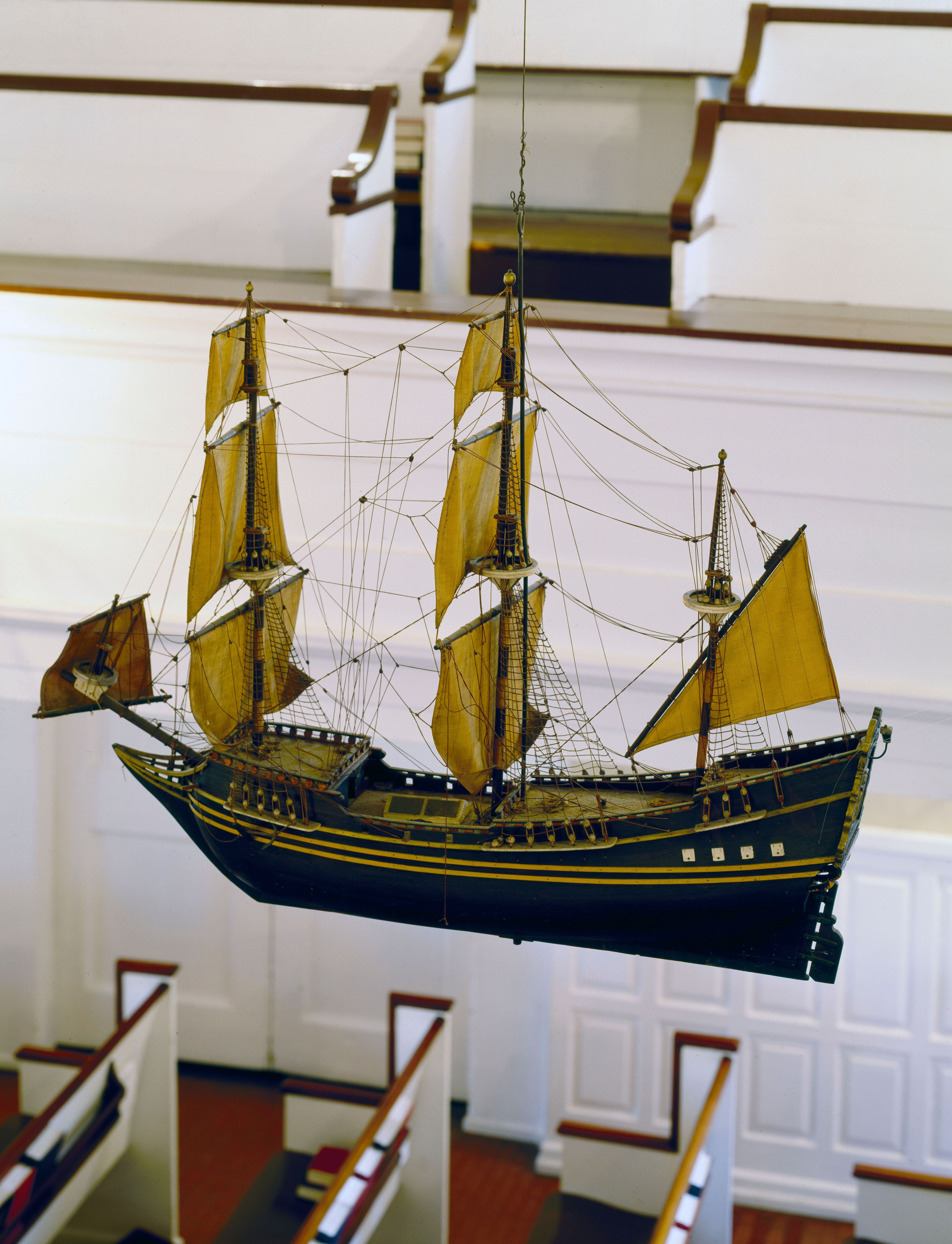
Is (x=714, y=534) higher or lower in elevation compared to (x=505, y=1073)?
higher

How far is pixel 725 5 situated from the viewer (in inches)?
220

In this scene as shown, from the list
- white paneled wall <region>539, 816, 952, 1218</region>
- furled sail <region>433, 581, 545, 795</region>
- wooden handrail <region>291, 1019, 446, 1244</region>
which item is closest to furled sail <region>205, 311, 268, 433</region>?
furled sail <region>433, 581, 545, 795</region>

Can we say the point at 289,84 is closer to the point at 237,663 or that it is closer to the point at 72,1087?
the point at 237,663

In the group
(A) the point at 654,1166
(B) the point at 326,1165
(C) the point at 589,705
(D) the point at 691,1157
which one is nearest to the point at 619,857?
(C) the point at 589,705

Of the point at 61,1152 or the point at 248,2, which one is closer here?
the point at 61,1152

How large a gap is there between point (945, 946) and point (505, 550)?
11.2ft

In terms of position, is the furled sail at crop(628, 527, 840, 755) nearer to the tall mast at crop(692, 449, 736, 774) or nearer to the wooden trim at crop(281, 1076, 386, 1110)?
the tall mast at crop(692, 449, 736, 774)

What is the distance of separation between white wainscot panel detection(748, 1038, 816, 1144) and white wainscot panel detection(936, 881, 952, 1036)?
53 cm

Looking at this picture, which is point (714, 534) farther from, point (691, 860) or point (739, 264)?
point (739, 264)

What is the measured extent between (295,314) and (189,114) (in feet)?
5.53

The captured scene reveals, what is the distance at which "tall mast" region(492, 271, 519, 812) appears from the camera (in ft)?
7.77

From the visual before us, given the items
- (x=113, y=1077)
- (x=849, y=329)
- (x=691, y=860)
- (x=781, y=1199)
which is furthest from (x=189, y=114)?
(x=781, y=1199)

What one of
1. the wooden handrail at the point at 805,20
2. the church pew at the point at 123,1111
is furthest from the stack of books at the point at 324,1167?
the wooden handrail at the point at 805,20

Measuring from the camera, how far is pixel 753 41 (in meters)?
5.13
